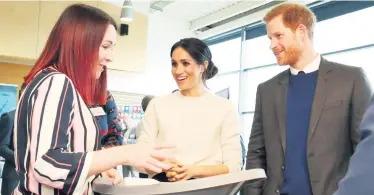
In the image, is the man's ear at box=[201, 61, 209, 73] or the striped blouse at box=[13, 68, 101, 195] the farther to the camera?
the man's ear at box=[201, 61, 209, 73]

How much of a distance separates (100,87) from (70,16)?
41cm

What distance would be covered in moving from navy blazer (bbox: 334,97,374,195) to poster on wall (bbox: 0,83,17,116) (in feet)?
13.8

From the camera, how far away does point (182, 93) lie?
1.96 m

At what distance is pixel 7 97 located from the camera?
4.20 metres

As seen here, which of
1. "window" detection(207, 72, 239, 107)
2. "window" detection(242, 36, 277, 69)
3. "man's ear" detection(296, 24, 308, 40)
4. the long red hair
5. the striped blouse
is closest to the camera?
the striped blouse

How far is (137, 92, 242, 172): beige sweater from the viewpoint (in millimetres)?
1753

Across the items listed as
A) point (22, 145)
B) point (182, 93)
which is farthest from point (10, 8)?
point (22, 145)

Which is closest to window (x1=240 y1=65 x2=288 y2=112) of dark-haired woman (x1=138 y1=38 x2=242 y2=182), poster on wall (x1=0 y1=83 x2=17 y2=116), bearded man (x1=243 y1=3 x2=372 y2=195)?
poster on wall (x1=0 y1=83 x2=17 y2=116)

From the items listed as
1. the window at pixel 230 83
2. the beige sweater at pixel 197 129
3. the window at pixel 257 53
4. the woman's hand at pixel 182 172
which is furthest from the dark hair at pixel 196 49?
the window at pixel 230 83

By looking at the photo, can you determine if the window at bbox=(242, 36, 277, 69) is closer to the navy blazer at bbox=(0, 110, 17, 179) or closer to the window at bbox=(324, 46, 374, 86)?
the window at bbox=(324, 46, 374, 86)

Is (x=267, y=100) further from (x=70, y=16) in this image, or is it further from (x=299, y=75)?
(x=70, y=16)

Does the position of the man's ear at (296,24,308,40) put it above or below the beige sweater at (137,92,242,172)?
above

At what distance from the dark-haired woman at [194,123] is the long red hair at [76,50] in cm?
67

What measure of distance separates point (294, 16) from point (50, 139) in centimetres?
123
